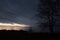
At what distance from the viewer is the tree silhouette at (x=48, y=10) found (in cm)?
1209

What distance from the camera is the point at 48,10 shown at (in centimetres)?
1233

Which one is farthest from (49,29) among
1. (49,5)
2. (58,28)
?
(49,5)

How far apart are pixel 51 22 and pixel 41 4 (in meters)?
2.11

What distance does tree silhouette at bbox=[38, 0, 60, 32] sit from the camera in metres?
12.1
